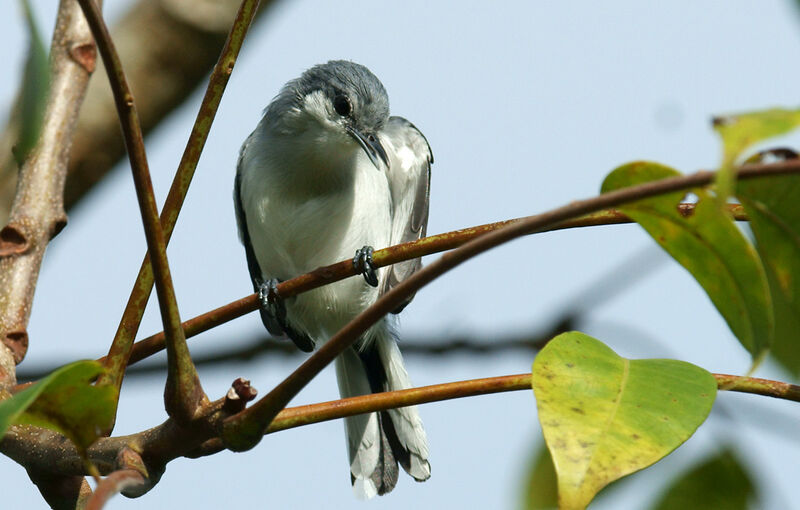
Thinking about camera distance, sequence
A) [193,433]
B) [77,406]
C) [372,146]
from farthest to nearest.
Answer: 1. [372,146]
2. [193,433]
3. [77,406]

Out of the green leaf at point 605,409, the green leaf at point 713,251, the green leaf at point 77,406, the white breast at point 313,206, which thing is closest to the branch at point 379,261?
the green leaf at point 713,251

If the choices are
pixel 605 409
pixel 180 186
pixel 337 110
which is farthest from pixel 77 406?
pixel 337 110

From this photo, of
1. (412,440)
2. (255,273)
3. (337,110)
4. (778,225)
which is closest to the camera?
(778,225)

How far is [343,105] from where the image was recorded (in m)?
3.89

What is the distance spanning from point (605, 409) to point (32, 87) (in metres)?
0.77

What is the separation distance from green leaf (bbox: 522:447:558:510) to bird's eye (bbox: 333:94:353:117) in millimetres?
2438

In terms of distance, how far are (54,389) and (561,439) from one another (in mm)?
659

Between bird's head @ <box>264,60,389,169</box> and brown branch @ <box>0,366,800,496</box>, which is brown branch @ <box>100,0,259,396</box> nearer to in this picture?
brown branch @ <box>0,366,800,496</box>

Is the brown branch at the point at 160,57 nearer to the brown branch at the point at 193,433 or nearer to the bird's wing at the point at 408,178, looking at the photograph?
the bird's wing at the point at 408,178

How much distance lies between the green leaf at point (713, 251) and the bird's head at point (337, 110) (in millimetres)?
2388

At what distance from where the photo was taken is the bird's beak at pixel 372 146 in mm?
3607

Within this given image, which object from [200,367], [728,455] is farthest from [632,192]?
[200,367]

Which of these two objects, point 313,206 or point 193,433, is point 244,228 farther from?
point 193,433

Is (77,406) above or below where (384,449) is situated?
above
